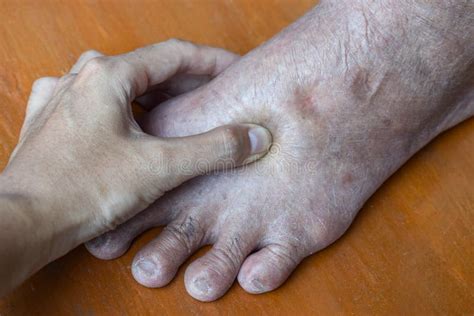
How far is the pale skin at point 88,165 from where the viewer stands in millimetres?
790

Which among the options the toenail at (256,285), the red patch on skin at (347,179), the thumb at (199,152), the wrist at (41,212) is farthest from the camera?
the red patch on skin at (347,179)

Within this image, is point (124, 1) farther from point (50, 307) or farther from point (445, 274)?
point (445, 274)

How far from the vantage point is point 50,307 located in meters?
0.93

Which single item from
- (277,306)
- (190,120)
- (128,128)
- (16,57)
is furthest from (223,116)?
(16,57)

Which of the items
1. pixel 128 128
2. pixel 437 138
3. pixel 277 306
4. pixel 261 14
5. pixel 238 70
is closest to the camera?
pixel 128 128

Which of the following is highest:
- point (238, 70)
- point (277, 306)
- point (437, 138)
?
point (238, 70)

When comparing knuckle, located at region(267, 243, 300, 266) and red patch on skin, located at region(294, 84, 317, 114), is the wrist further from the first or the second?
red patch on skin, located at region(294, 84, 317, 114)

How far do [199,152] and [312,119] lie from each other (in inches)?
10.8

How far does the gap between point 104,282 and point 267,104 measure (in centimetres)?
43

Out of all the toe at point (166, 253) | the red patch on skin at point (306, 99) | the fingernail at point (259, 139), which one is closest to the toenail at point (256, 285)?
the toe at point (166, 253)

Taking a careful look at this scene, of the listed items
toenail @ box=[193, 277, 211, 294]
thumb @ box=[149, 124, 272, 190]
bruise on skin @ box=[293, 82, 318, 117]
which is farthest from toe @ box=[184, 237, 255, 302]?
bruise on skin @ box=[293, 82, 318, 117]

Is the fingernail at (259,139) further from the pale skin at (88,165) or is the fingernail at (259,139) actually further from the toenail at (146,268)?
the toenail at (146,268)

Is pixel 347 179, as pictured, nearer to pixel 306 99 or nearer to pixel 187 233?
pixel 306 99

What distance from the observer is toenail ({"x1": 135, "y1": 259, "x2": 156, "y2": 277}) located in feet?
3.18
